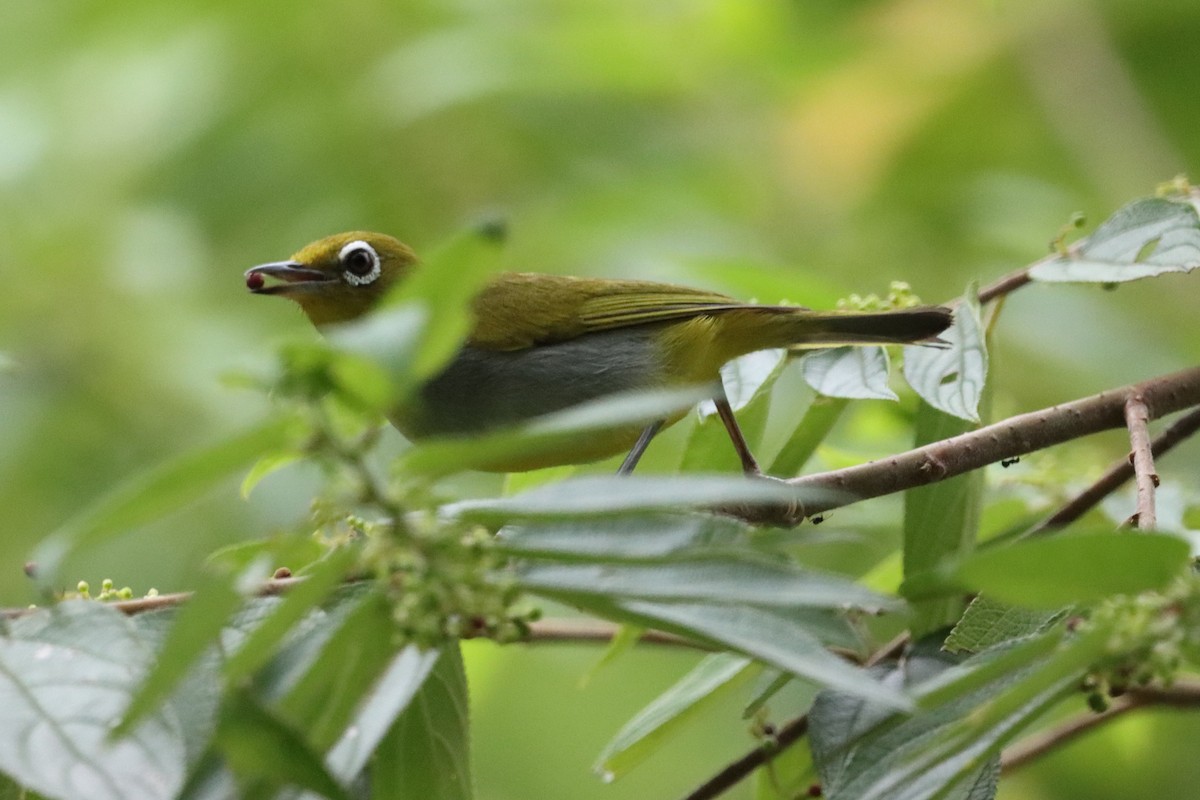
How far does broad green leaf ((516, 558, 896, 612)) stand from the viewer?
1.48 meters

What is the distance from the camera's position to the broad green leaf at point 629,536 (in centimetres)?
156

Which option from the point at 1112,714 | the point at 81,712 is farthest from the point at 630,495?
the point at 1112,714

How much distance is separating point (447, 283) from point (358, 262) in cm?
258

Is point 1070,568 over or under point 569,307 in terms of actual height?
under

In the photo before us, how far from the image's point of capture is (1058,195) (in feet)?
20.0

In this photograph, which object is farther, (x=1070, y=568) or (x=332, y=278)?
(x=332, y=278)

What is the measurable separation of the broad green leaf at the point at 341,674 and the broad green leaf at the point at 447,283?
35cm

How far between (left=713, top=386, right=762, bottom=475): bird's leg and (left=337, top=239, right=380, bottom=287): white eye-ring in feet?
4.34

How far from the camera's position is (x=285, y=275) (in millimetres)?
3779

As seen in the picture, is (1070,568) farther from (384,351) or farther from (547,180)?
(547,180)

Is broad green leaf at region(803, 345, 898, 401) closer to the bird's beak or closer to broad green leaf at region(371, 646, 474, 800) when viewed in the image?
broad green leaf at region(371, 646, 474, 800)

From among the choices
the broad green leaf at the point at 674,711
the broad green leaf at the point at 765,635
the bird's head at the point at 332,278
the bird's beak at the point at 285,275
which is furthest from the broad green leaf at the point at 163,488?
the bird's head at the point at 332,278

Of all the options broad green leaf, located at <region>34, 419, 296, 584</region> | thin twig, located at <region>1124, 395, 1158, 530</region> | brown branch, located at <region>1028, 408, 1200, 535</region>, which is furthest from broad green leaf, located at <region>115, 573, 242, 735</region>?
brown branch, located at <region>1028, 408, 1200, 535</region>

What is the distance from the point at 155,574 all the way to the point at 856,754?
3.51m
